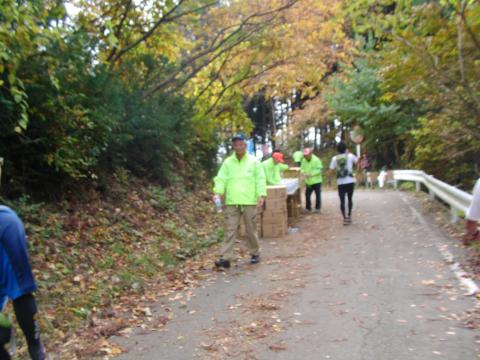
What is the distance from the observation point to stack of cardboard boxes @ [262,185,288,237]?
35.6 feet

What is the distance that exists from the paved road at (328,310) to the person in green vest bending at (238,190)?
0.52 meters

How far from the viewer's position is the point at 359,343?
4727mm

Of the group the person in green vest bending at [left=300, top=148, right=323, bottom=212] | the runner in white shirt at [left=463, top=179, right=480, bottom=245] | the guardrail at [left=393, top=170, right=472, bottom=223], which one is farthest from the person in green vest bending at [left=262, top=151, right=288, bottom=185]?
the runner in white shirt at [left=463, top=179, right=480, bottom=245]

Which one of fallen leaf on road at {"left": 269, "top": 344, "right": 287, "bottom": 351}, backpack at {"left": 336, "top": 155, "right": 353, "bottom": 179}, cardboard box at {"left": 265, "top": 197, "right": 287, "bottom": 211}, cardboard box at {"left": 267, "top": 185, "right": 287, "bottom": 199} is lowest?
fallen leaf on road at {"left": 269, "top": 344, "right": 287, "bottom": 351}

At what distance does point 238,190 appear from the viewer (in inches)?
321

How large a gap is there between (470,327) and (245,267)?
3893mm

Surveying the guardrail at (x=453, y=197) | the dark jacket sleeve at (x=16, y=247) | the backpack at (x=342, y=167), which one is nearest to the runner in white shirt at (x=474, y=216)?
→ the dark jacket sleeve at (x=16, y=247)

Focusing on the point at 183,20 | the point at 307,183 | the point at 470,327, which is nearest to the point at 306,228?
the point at 307,183

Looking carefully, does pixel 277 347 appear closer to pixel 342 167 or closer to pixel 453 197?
pixel 453 197

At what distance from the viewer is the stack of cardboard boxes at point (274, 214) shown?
35.6 ft

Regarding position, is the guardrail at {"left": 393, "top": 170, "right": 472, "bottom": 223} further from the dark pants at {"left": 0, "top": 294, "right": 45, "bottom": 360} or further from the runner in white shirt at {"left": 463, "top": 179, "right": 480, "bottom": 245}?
the dark pants at {"left": 0, "top": 294, "right": 45, "bottom": 360}

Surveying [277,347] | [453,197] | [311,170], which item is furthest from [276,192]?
[277,347]

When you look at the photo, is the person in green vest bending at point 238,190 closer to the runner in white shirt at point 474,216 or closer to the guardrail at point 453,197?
the guardrail at point 453,197

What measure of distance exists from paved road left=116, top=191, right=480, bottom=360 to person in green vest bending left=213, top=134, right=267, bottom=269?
516mm
